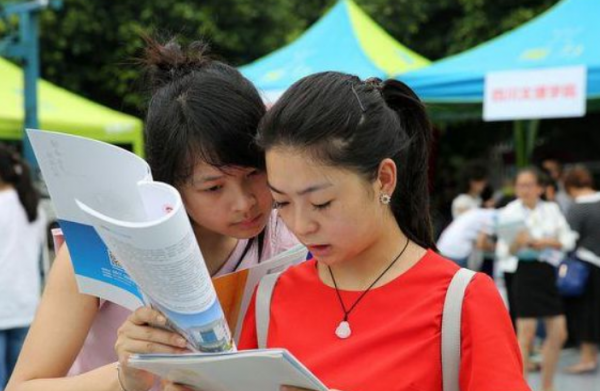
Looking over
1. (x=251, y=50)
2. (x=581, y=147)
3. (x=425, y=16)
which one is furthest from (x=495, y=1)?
(x=251, y=50)

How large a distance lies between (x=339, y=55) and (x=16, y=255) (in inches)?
174

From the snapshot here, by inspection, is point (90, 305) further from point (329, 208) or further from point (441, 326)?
point (441, 326)

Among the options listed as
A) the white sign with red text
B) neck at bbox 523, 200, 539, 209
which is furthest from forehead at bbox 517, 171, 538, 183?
the white sign with red text

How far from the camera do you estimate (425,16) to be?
18797 millimetres

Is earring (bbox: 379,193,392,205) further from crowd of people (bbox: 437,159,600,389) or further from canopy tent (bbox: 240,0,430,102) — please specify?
canopy tent (bbox: 240,0,430,102)

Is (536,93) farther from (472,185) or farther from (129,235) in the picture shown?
(129,235)

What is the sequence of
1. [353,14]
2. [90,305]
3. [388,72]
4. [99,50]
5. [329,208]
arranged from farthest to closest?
[99,50] → [353,14] → [388,72] → [90,305] → [329,208]

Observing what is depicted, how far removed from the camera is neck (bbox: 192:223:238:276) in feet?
6.40

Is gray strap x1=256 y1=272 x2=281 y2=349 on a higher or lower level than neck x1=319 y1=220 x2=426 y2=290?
lower

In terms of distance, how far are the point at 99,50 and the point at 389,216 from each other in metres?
15.9

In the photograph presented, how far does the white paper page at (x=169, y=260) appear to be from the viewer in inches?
50.9

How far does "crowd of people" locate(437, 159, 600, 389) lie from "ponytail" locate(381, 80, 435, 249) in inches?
202

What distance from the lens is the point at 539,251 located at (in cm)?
689

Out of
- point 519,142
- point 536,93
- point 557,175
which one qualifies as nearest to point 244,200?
point 536,93
